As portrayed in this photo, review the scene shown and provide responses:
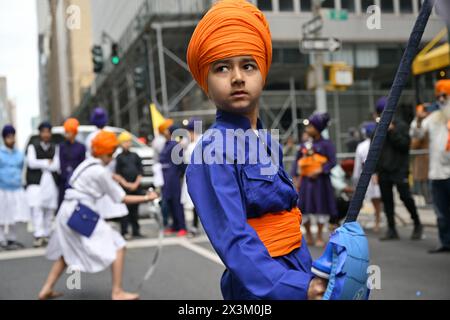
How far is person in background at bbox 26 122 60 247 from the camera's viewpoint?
8.68m

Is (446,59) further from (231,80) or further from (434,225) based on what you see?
(231,80)

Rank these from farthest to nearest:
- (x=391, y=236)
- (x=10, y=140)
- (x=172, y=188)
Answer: (x=172, y=188) < (x=10, y=140) < (x=391, y=236)

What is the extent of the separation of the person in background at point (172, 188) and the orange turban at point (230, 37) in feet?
25.6

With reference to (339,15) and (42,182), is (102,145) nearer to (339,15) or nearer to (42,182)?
(42,182)

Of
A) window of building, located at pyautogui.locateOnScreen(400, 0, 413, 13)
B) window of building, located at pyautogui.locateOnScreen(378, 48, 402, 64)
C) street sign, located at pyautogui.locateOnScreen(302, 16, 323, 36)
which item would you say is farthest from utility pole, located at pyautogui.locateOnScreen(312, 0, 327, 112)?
window of building, located at pyautogui.locateOnScreen(378, 48, 402, 64)

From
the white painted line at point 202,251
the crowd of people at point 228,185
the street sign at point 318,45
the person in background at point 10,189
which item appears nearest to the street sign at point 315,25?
the street sign at point 318,45

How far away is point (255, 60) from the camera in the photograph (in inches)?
58.5

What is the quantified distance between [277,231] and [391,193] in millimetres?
6647

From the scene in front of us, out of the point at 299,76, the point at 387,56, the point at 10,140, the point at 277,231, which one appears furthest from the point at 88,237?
the point at 387,56

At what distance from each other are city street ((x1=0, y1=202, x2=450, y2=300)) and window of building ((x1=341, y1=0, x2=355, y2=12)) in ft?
58.8

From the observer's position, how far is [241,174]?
1406 millimetres

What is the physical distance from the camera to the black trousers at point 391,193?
24.6 feet

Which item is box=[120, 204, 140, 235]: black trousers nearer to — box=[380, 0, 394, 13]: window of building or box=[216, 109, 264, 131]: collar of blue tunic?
box=[216, 109, 264, 131]: collar of blue tunic
